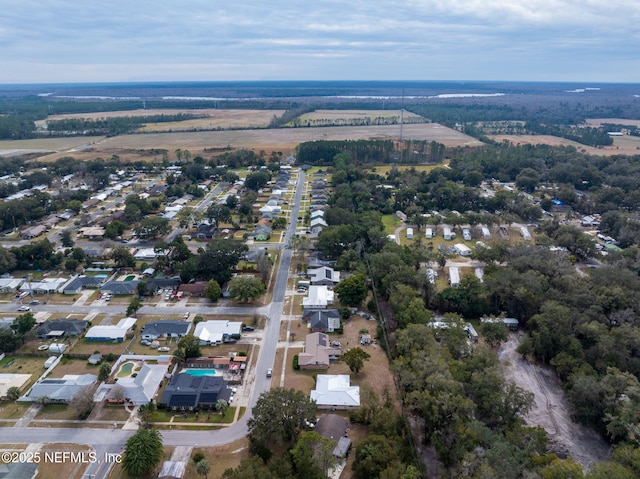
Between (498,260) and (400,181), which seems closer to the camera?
(498,260)

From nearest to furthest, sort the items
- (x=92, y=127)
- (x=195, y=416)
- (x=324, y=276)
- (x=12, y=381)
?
(x=195, y=416) → (x=12, y=381) → (x=324, y=276) → (x=92, y=127)

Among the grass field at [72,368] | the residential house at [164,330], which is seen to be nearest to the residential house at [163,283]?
the residential house at [164,330]

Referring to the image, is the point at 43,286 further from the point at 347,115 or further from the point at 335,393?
the point at 347,115

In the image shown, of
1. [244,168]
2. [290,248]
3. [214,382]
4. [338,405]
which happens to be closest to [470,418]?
[338,405]

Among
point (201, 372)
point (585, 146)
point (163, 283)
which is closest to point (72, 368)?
point (201, 372)

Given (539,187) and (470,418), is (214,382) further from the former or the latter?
(539,187)

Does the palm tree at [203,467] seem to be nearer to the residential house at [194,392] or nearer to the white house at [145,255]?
the residential house at [194,392]
